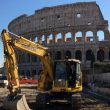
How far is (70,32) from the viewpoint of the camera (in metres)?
55.8

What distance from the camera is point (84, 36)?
5406 centimetres

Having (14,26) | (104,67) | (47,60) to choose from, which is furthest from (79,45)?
(47,60)

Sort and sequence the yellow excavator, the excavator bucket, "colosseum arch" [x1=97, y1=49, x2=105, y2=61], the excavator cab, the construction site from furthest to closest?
"colosseum arch" [x1=97, y1=49, x2=105, y2=61] → the construction site → the excavator cab → the yellow excavator → the excavator bucket

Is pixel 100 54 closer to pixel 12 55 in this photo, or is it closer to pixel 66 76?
pixel 66 76

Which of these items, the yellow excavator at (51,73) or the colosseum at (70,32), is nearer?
the yellow excavator at (51,73)

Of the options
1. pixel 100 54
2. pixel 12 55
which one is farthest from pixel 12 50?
pixel 100 54

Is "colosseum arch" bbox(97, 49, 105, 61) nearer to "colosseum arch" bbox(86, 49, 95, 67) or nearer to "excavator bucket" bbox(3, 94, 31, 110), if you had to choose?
"colosseum arch" bbox(86, 49, 95, 67)

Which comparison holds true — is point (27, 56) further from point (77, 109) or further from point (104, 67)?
point (77, 109)

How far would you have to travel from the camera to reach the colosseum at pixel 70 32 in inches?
2090

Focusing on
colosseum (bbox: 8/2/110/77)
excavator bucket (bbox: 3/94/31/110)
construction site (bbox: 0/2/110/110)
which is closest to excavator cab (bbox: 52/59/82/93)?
excavator bucket (bbox: 3/94/31/110)

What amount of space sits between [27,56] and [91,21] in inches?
536

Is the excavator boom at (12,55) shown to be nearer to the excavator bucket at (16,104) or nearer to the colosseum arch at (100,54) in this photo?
the excavator bucket at (16,104)

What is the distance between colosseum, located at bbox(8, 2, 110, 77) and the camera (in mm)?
53097

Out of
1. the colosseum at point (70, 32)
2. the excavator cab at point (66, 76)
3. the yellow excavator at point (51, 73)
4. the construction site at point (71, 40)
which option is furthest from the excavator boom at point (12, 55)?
the colosseum at point (70, 32)
